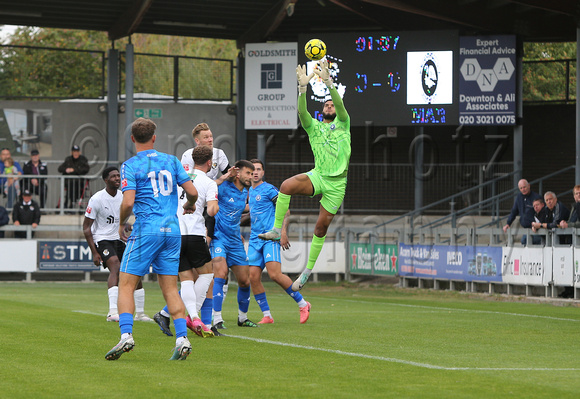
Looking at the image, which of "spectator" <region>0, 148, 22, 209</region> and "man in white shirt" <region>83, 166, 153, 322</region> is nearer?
"man in white shirt" <region>83, 166, 153, 322</region>

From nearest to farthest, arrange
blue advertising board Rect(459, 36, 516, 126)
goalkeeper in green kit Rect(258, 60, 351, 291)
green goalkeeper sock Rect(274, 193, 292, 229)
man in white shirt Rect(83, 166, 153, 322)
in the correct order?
goalkeeper in green kit Rect(258, 60, 351, 291) → green goalkeeper sock Rect(274, 193, 292, 229) → man in white shirt Rect(83, 166, 153, 322) → blue advertising board Rect(459, 36, 516, 126)

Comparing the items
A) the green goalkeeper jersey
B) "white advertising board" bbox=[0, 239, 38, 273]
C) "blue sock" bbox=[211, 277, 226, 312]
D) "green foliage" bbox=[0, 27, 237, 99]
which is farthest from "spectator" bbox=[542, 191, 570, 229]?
"green foliage" bbox=[0, 27, 237, 99]

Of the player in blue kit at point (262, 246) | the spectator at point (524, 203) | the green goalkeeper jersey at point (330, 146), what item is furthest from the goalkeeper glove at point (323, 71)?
the spectator at point (524, 203)

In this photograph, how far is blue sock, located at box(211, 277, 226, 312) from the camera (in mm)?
12359

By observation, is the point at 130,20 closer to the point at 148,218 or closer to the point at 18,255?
the point at 18,255

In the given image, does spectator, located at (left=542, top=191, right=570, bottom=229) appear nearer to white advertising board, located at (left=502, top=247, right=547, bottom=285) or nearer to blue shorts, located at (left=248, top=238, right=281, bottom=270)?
white advertising board, located at (left=502, top=247, right=547, bottom=285)

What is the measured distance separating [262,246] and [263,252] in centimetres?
9

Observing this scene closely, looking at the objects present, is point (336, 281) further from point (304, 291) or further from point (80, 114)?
point (80, 114)

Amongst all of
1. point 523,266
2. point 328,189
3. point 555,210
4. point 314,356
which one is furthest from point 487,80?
point 314,356

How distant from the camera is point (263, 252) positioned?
44.6ft

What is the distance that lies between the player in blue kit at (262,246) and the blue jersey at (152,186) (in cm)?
448

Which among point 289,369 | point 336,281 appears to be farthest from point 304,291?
point 289,369

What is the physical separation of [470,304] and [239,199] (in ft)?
25.8

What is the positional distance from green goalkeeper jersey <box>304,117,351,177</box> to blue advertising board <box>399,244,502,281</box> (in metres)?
9.92
